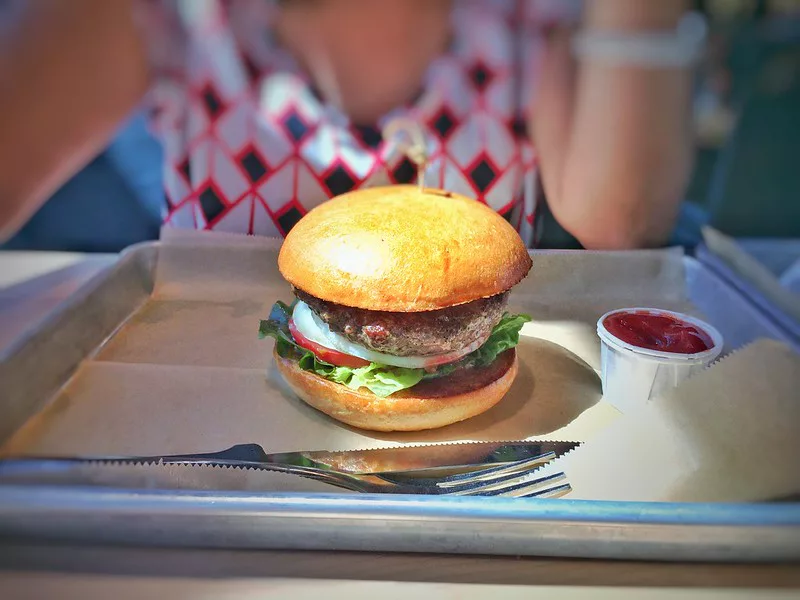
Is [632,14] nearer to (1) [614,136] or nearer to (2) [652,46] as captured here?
(2) [652,46]

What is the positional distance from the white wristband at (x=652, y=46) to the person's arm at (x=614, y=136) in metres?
0.01

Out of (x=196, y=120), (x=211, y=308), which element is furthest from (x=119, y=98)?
(x=211, y=308)

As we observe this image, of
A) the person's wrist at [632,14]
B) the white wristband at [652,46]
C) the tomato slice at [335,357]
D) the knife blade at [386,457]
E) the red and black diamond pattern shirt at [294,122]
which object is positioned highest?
the person's wrist at [632,14]

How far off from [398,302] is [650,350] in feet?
2.23

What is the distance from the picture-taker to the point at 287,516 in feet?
4.09

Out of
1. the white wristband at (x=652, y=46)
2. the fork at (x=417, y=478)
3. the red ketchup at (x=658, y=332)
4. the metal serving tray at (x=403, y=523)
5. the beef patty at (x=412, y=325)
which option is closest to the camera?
the white wristband at (x=652, y=46)

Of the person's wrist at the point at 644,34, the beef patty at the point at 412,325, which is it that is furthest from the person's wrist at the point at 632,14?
the beef patty at the point at 412,325

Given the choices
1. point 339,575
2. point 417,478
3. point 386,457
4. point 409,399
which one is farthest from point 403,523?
point 409,399

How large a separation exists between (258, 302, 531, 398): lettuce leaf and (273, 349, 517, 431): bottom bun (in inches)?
0.8

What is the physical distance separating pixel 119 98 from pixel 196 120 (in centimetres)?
41

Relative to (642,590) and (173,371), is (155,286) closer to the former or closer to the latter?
(173,371)

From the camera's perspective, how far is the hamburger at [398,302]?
1673 mm

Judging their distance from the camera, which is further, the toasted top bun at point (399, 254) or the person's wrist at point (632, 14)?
the toasted top bun at point (399, 254)

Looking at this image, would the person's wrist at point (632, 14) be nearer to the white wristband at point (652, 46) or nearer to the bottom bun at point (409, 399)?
the white wristband at point (652, 46)
